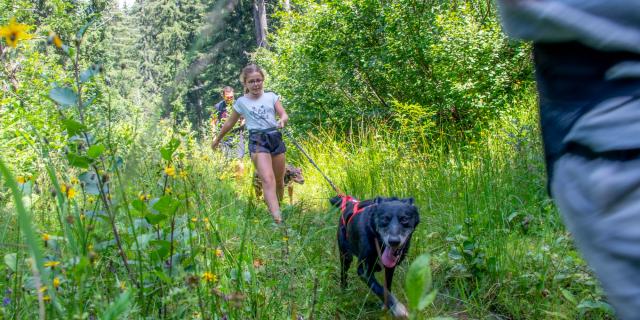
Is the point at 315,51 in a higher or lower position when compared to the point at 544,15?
higher

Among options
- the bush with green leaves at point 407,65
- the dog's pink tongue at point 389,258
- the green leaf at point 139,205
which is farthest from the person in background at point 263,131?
the green leaf at point 139,205

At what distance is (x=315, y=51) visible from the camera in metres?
10.9

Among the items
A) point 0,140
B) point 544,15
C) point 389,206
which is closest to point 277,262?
Result: point 389,206

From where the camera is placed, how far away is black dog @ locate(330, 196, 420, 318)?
341cm

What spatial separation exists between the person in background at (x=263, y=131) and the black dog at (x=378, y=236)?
79.3 inches

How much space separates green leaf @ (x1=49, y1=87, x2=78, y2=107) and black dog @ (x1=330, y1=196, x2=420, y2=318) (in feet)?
6.56

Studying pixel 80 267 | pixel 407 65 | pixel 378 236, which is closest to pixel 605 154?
pixel 80 267

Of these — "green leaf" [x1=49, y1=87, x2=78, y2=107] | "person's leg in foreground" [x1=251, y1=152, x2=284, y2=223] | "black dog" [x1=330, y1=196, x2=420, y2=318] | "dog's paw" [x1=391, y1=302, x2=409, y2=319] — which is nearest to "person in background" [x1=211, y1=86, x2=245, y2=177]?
"person's leg in foreground" [x1=251, y1=152, x2=284, y2=223]

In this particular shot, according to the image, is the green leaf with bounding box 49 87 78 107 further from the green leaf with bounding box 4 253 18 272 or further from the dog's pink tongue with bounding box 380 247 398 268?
the dog's pink tongue with bounding box 380 247 398 268

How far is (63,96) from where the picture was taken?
1.66 meters

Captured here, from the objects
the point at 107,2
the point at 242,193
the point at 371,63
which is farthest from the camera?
the point at 371,63

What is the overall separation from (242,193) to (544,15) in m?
5.76

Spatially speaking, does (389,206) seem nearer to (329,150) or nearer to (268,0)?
(329,150)

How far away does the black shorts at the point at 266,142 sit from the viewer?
598 cm
